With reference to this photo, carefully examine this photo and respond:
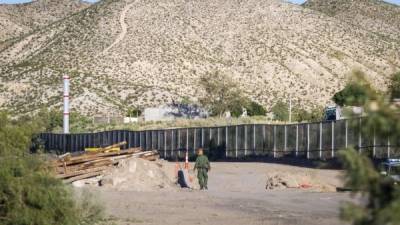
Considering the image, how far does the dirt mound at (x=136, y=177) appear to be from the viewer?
3653 centimetres

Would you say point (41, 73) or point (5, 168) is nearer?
point (5, 168)

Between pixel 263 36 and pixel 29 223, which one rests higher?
pixel 263 36

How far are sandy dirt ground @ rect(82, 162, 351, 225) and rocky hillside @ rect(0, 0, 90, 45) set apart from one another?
118m

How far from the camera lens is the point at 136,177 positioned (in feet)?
122

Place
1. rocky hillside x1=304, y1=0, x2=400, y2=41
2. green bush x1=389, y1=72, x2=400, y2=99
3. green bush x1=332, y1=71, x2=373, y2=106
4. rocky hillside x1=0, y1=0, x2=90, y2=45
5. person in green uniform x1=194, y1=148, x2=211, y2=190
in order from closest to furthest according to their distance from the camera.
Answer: green bush x1=332, y1=71, x2=373, y2=106
green bush x1=389, y1=72, x2=400, y2=99
person in green uniform x1=194, y1=148, x2=211, y2=190
rocky hillside x1=304, y1=0, x2=400, y2=41
rocky hillside x1=0, y1=0, x2=90, y2=45

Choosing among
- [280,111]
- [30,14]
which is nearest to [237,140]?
[280,111]

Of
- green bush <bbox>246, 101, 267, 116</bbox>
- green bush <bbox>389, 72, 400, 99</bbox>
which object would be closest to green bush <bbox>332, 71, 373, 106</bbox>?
green bush <bbox>389, 72, 400, 99</bbox>

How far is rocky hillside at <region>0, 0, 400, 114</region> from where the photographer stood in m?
101

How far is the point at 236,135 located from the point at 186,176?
16488 mm

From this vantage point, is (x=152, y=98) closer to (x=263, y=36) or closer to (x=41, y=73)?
(x=41, y=73)

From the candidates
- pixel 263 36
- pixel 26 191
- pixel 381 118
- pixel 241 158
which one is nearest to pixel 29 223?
pixel 26 191

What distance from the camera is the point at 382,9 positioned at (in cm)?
15525

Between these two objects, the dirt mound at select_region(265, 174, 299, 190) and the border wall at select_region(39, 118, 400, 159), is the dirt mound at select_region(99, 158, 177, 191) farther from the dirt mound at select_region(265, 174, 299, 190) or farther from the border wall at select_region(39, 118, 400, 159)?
the border wall at select_region(39, 118, 400, 159)

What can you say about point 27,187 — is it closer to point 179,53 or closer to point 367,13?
point 179,53
